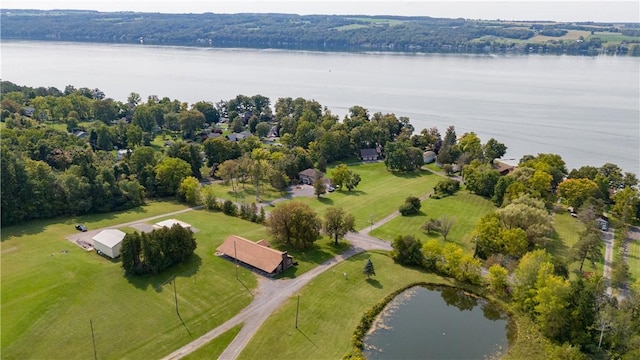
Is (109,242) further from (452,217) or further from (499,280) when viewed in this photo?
(452,217)

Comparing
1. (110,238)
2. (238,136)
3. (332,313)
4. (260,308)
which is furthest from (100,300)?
(238,136)

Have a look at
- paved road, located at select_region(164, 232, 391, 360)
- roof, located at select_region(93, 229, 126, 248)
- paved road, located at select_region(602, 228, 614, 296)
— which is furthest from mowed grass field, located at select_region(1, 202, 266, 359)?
paved road, located at select_region(602, 228, 614, 296)

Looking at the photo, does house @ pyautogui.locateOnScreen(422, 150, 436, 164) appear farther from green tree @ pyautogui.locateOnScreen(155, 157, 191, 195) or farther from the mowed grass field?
the mowed grass field

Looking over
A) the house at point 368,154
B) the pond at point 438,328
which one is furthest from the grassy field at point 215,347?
the house at point 368,154

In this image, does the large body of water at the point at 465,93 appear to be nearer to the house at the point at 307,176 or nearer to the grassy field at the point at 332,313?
the house at the point at 307,176

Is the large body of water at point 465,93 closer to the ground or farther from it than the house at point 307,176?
farther from it
